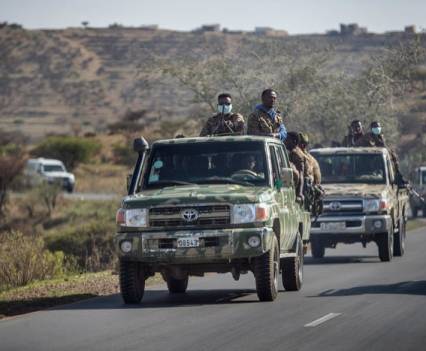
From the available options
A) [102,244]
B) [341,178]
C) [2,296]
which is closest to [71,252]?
[102,244]

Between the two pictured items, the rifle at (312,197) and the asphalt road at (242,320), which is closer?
the asphalt road at (242,320)

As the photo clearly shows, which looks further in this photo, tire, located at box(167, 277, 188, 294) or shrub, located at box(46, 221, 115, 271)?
shrub, located at box(46, 221, 115, 271)

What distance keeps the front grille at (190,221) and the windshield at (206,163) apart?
994mm

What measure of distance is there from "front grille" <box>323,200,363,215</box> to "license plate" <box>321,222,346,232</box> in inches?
8.5

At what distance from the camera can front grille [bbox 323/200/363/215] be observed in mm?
23778

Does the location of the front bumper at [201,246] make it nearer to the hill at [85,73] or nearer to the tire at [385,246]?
the tire at [385,246]

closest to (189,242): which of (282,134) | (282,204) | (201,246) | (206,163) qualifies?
(201,246)

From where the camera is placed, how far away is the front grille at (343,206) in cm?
2378

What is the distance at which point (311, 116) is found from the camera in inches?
1730

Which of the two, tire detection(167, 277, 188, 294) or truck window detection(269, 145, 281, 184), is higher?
Answer: truck window detection(269, 145, 281, 184)

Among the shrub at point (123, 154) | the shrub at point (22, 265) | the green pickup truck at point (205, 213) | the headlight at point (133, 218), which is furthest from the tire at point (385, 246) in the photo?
the shrub at point (123, 154)

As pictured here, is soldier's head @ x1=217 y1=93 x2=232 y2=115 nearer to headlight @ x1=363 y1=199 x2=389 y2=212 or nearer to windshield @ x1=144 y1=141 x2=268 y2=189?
windshield @ x1=144 y1=141 x2=268 y2=189

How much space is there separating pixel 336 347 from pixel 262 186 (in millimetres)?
5129

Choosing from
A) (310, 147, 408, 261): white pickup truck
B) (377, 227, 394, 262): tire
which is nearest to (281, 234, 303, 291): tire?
(310, 147, 408, 261): white pickup truck
